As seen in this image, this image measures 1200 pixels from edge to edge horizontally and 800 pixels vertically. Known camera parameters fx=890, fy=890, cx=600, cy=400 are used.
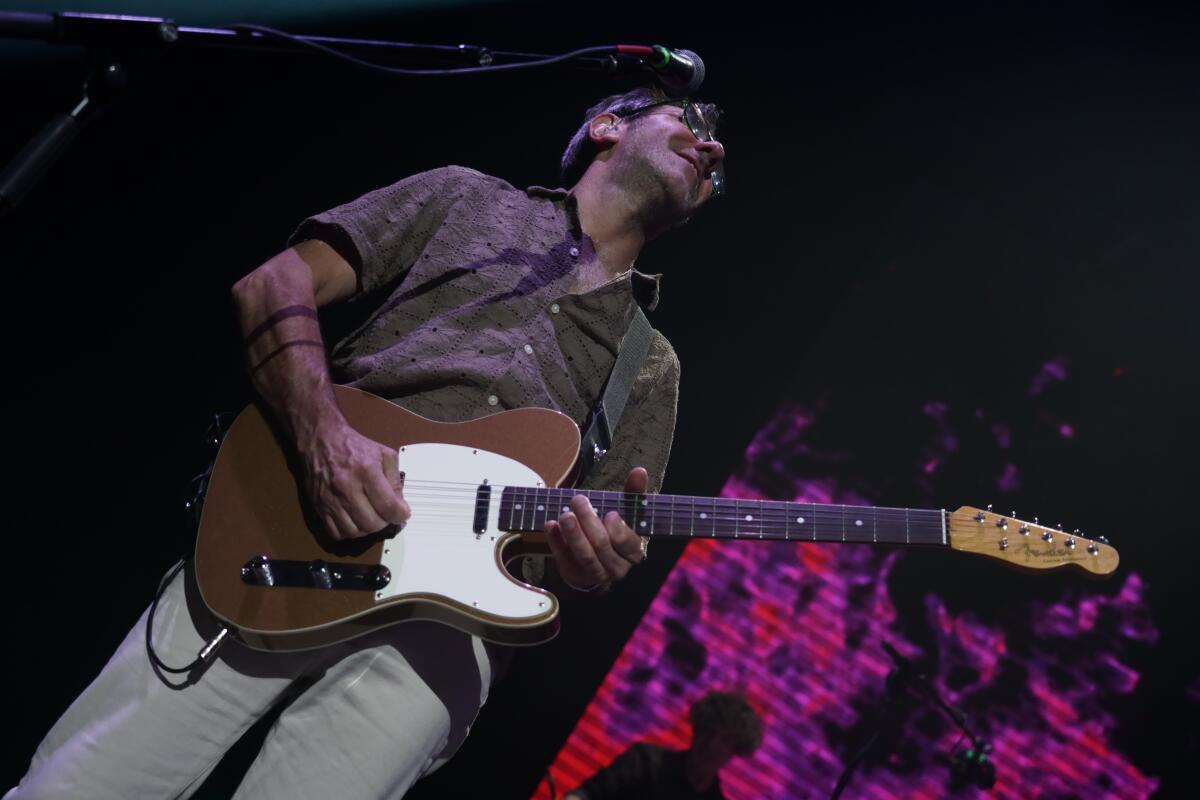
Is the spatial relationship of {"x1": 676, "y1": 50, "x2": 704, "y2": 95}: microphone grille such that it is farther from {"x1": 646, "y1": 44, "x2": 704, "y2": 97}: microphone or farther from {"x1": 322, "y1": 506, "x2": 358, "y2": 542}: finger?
{"x1": 322, "y1": 506, "x2": 358, "y2": 542}: finger

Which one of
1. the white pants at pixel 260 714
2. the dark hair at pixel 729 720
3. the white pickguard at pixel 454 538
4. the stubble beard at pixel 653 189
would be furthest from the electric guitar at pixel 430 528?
the dark hair at pixel 729 720

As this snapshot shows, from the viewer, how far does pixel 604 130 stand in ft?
10.1

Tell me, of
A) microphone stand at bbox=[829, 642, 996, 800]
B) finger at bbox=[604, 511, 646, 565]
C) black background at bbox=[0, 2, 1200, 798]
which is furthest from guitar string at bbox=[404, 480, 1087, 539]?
black background at bbox=[0, 2, 1200, 798]

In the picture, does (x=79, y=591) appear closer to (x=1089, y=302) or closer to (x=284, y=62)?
(x=284, y=62)

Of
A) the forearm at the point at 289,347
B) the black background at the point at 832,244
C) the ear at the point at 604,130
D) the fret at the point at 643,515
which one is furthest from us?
the black background at the point at 832,244

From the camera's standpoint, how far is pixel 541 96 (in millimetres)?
3684

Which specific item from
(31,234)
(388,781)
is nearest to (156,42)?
(388,781)

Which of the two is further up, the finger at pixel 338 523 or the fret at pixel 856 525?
the fret at pixel 856 525

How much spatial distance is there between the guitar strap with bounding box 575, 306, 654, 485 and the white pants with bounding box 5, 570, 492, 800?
675 millimetres

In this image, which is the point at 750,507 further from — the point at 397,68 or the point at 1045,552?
the point at 397,68

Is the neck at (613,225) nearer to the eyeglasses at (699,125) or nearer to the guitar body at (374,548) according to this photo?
the eyeglasses at (699,125)

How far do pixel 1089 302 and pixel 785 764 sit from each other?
2380 millimetres

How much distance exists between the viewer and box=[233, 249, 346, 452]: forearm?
1.99 metres

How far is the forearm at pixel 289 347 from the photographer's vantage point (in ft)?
6.53
